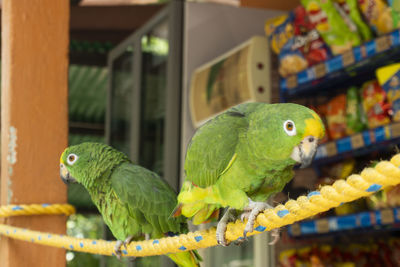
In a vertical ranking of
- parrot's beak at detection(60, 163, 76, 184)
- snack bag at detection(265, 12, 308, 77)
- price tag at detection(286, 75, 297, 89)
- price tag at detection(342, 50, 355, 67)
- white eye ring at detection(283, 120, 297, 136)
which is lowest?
parrot's beak at detection(60, 163, 76, 184)

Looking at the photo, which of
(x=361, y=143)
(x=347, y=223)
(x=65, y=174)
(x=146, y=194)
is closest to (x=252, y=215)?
(x=146, y=194)

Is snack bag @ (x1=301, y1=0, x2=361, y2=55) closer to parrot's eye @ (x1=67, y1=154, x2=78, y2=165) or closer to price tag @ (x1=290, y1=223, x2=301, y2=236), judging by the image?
price tag @ (x1=290, y1=223, x2=301, y2=236)

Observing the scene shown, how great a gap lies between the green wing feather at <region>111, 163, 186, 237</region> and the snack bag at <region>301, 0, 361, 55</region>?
1.26 metres

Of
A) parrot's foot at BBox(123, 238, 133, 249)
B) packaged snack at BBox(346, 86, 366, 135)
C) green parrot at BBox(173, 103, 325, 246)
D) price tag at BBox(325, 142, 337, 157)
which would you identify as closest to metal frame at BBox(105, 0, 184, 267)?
price tag at BBox(325, 142, 337, 157)

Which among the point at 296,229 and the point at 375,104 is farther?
the point at 296,229

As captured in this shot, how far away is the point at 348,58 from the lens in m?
2.18

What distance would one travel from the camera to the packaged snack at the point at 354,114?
232cm

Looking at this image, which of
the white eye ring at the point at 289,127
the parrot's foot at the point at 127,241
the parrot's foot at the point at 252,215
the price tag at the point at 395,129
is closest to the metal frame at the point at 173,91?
the price tag at the point at 395,129

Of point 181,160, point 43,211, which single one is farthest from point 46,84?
point 181,160

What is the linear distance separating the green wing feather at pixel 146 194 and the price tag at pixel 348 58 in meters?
1.20

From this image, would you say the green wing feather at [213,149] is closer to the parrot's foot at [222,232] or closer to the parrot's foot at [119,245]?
the parrot's foot at [222,232]

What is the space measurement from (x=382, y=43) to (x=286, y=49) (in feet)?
1.87

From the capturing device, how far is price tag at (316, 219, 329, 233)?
2.42m

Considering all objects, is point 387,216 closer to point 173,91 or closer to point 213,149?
point 213,149
